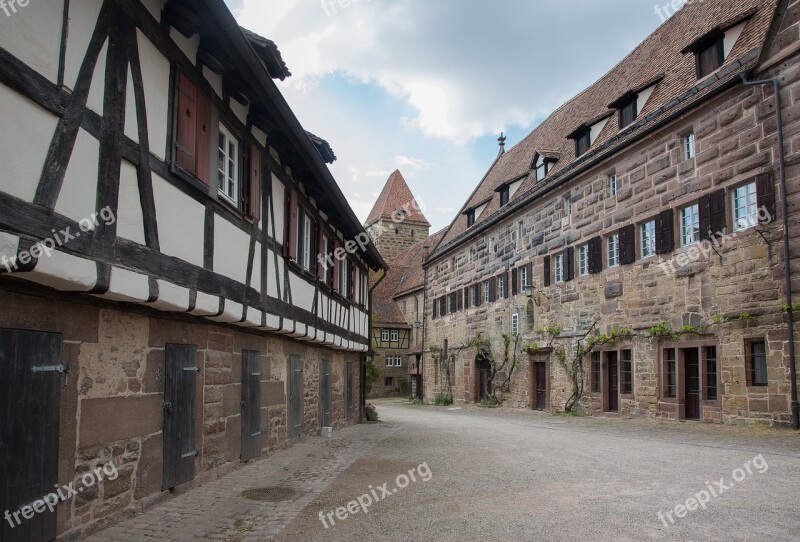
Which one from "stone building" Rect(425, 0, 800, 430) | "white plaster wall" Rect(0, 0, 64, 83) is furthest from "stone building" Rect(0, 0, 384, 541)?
"stone building" Rect(425, 0, 800, 430)

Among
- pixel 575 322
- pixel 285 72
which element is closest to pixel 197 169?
pixel 285 72

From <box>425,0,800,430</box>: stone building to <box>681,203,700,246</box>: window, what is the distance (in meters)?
0.04

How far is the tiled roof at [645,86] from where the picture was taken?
1530 cm

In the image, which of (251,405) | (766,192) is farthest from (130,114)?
(766,192)

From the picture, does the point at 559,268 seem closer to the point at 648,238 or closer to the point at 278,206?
the point at 648,238

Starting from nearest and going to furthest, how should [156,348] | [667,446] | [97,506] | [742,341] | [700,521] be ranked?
1. [97,506]
2. [700,521]
3. [156,348]
4. [667,446]
5. [742,341]

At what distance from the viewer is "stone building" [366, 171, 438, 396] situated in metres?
44.3

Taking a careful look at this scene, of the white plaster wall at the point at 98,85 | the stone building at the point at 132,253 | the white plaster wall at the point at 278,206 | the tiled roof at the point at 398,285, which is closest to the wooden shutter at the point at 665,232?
the stone building at the point at 132,253

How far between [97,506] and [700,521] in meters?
4.94

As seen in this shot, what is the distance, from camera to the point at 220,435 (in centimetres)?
815

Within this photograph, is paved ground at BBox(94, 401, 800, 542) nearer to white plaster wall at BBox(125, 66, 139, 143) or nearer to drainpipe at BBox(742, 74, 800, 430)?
drainpipe at BBox(742, 74, 800, 430)

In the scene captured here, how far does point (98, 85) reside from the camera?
5.04 m

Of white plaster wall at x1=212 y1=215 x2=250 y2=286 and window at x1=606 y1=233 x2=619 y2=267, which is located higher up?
window at x1=606 y1=233 x2=619 y2=267

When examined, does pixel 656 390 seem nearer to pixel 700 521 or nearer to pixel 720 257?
pixel 720 257
